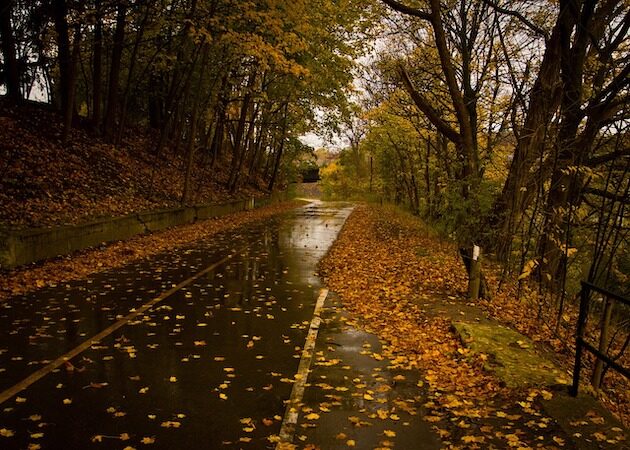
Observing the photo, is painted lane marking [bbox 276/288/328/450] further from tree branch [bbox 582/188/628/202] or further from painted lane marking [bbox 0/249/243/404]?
tree branch [bbox 582/188/628/202]

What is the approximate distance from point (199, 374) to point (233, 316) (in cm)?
233

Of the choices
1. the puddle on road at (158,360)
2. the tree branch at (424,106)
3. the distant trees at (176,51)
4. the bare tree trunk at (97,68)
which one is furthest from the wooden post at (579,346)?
the bare tree trunk at (97,68)

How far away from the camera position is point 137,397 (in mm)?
4887

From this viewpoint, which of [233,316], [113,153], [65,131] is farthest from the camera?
[113,153]

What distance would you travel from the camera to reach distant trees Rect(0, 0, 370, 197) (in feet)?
56.1

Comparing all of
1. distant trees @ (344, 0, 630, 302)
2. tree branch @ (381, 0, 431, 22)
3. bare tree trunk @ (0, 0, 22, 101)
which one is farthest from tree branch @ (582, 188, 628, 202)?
bare tree trunk @ (0, 0, 22, 101)

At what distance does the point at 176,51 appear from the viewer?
2308 centimetres

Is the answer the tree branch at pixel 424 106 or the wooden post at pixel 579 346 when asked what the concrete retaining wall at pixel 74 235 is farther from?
the wooden post at pixel 579 346

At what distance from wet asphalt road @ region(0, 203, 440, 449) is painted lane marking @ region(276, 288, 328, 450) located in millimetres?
76

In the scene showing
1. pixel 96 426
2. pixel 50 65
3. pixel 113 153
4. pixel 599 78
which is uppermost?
pixel 50 65

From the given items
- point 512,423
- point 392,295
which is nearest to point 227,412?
point 512,423

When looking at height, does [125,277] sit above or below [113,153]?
below

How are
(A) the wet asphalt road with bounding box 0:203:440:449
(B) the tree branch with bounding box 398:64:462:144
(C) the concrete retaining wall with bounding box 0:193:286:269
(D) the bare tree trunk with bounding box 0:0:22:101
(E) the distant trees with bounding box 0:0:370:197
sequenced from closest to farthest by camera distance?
1. (A) the wet asphalt road with bounding box 0:203:440:449
2. (C) the concrete retaining wall with bounding box 0:193:286:269
3. (B) the tree branch with bounding box 398:64:462:144
4. (E) the distant trees with bounding box 0:0:370:197
5. (D) the bare tree trunk with bounding box 0:0:22:101

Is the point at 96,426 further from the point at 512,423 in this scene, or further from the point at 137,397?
the point at 512,423
